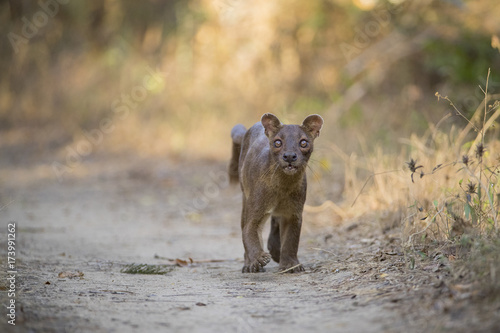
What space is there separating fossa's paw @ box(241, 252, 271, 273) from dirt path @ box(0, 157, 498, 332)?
0.29 ft

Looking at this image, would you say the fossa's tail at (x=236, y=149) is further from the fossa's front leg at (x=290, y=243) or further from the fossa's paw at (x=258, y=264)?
the fossa's paw at (x=258, y=264)

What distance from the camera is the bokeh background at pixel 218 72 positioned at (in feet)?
42.0

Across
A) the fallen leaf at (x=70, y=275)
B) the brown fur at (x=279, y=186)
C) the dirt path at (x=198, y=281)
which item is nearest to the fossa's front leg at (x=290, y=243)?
the brown fur at (x=279, y=186)

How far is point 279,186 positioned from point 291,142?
1.61 ft

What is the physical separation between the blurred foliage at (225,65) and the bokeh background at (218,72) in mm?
36

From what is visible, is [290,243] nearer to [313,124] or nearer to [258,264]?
[258,264]

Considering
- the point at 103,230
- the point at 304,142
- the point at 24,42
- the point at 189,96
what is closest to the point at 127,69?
the point at 189,96

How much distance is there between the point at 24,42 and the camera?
817 inches

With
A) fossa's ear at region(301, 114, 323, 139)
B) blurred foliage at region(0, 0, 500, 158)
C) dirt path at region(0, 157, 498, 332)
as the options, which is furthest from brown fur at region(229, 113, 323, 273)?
blurred foliage at region(0, 0, 500, 158)

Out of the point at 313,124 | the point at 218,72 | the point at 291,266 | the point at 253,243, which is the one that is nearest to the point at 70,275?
the point at 253,243

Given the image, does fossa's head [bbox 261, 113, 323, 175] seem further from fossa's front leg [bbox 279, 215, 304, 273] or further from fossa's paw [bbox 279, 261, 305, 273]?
fossa's paw [bbox 279, 261, 305, 273]

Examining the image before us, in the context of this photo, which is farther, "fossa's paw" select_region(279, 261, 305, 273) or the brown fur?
"fossa's paw" select_region(279, 261, 305, 273)

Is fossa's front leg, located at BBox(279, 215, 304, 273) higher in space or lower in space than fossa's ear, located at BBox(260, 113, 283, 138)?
lower

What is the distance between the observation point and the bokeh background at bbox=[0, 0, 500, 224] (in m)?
12.8
